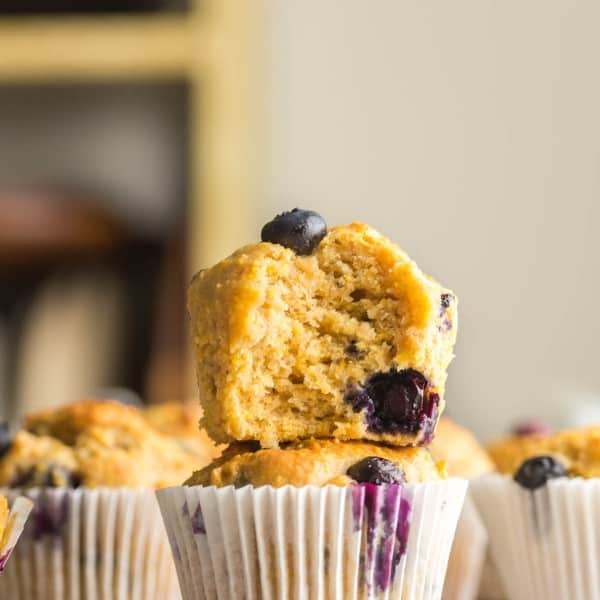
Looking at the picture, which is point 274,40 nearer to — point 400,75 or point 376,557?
point 400,75

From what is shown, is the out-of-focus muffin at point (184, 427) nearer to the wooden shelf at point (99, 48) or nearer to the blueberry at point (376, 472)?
the blueberry at point (376, 472)

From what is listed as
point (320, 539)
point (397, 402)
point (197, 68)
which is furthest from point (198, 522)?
point (197, 68)

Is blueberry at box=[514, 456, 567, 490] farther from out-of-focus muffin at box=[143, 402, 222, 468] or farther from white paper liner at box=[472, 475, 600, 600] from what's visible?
out-of-focus muffin at box=[143, 402, 222, 468]

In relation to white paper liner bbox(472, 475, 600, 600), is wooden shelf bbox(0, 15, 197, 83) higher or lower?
higher

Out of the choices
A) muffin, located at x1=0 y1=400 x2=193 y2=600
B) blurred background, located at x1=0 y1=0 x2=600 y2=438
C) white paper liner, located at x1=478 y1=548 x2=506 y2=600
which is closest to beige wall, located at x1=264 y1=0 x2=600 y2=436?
blurred background, located at x1=0 y1=0 x2=600 y2=438

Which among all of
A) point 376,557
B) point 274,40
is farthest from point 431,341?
point 274,40
